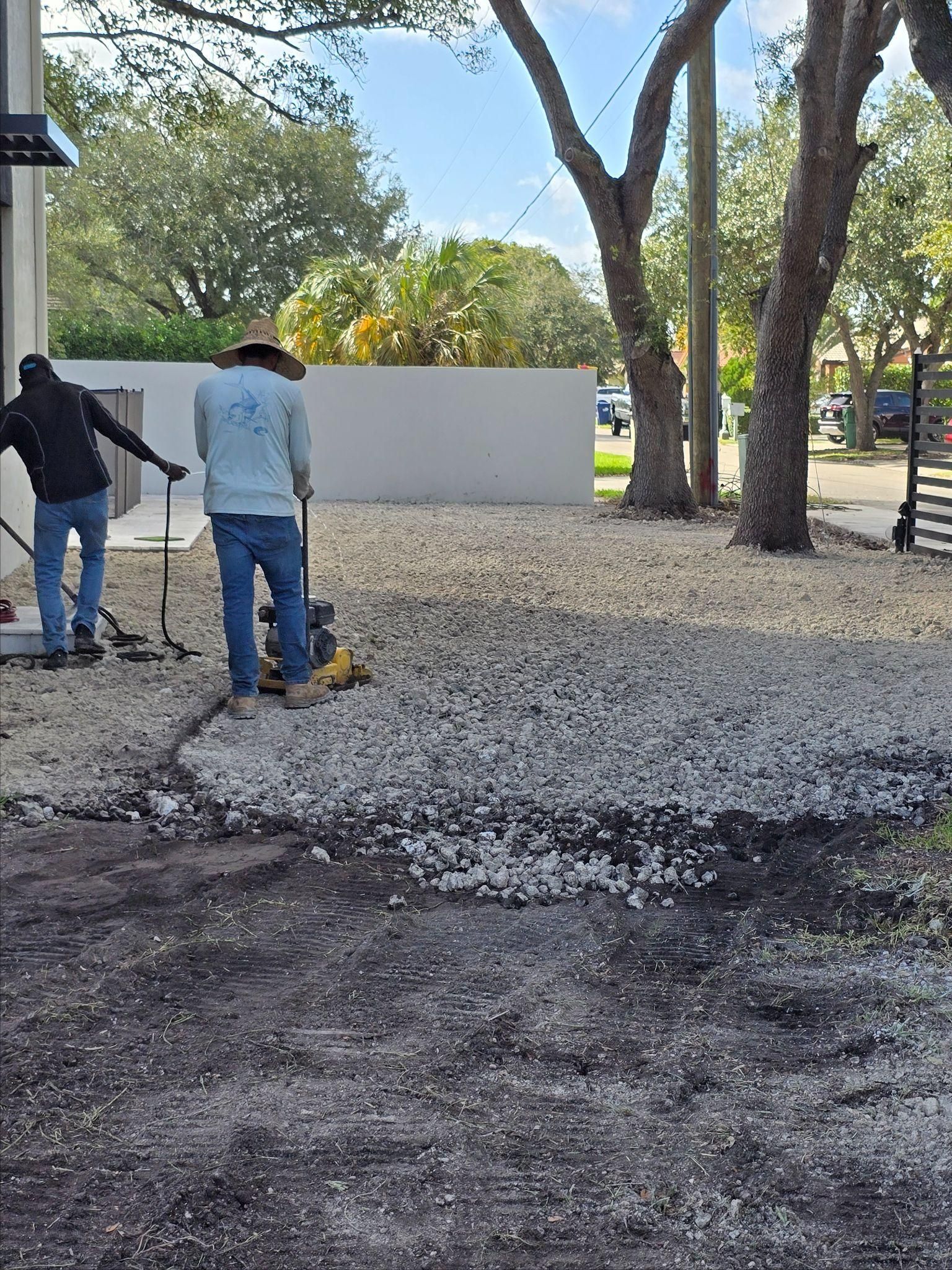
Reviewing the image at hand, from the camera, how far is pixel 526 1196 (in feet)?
9.35

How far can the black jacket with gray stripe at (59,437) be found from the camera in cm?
786

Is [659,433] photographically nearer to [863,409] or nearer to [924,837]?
[924,837]

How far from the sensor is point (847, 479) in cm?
2694

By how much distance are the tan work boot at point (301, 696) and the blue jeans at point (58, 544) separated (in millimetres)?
1818

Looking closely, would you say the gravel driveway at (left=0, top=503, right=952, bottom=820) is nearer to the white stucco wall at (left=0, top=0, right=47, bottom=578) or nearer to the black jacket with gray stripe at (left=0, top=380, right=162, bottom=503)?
the white stucco wall at (left=0, top=0, right=47, bottom=578)

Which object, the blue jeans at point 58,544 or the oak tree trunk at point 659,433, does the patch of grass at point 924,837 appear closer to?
the blue jeans at point 58,544

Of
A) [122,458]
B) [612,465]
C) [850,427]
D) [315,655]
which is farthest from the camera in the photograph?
[850,427]

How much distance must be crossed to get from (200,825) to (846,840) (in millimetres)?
2676

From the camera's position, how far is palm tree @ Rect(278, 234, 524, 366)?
22391 mm

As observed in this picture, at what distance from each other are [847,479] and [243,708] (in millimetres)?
22187

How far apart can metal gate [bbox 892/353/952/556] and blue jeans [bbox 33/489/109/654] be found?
8947 millimetres

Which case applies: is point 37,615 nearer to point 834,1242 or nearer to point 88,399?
point 88,399

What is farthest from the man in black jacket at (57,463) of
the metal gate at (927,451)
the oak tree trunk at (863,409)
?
the oak tree trunk at (863,409)

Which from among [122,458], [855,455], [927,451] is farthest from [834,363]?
[122,458]
